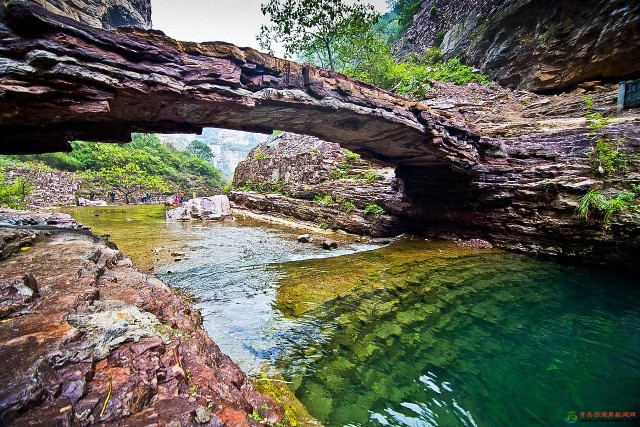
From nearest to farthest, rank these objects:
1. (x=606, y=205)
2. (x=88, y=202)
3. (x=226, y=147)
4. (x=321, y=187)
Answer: (x=606, y=205), (x=321, y=187), (x=88, y=202), (x=226, y=147)

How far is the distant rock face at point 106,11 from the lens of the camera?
105 feet

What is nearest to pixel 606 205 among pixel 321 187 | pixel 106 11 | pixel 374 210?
pixel 374 210

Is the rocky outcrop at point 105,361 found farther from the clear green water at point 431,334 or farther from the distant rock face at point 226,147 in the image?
the distant rock face at point 226,147

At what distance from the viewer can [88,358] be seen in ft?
5.43

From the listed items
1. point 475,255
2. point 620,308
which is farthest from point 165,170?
point 620,308

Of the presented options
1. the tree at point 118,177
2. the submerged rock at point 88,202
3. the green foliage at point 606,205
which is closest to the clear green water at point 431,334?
the green foliage at point 606,205

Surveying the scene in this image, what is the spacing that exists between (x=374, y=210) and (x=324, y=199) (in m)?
3.08

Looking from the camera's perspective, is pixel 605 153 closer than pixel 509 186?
Yes

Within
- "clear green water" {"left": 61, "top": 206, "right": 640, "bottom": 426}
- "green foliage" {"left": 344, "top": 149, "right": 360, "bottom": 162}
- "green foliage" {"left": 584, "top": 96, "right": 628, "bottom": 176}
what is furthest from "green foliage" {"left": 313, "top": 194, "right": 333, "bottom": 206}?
"green foliage" {"left": 584, "top": 96, "right": 628, "bottom": 176}

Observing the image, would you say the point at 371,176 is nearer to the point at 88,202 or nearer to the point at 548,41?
the point at 548,41

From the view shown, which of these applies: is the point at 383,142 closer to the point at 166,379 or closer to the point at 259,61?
the point at 259,61

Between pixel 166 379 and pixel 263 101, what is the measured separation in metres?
5.47

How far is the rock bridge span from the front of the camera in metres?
3.85

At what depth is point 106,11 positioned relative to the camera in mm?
40250
